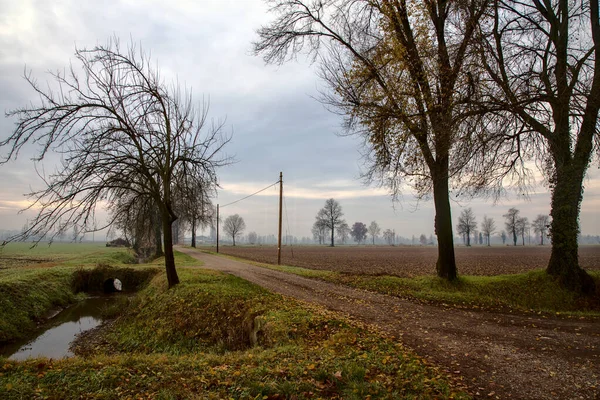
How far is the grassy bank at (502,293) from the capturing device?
35.6 ft

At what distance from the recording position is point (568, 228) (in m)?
12.0

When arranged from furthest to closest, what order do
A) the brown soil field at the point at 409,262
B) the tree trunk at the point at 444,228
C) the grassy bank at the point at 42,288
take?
1. the brown soil field at the point at 409,262
2. the tree trunk at the point at 444,228
3. the grassy bank at the point at 42,288

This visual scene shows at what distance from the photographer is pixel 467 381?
5.37 meters

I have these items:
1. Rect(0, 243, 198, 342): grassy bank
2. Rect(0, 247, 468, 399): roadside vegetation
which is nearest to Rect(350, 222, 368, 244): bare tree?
Rect(0, 243, 198, 342): grassy bank

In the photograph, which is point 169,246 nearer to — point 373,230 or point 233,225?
point 233,225

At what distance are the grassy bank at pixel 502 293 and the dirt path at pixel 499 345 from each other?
1.11 m

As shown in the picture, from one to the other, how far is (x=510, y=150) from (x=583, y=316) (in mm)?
6308

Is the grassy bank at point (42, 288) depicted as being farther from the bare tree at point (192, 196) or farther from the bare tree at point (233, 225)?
the bare tree at point (233, 225)

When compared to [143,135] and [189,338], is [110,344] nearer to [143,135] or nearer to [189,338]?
[189,338]

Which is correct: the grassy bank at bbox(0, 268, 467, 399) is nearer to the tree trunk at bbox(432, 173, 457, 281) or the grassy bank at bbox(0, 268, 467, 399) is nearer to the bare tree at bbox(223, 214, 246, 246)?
the tree trunk at bbox(432, 173, 457, 281)

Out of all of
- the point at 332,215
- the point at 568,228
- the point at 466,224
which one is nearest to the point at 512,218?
the point at 466,224

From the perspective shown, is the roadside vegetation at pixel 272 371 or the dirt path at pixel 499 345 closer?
the roadside vegetation at pixel 272 371

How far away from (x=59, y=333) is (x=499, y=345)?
593 inches

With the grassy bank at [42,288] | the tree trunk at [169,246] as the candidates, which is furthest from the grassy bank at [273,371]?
the grassy bank at [42,288]
